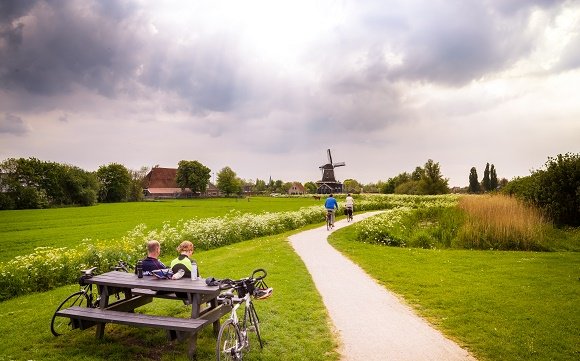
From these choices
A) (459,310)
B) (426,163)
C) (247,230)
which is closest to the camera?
(459,310)

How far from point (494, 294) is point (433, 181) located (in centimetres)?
5241

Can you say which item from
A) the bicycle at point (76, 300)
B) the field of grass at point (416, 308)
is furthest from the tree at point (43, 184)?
the bicycle at point (76, 300)

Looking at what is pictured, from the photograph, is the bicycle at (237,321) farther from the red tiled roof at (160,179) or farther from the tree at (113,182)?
the red tiled roof at (160,179)

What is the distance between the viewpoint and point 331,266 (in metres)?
13.0

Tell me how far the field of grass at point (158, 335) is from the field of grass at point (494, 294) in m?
2.64

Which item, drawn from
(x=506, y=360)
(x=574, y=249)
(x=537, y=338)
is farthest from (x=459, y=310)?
(x=574, y=249)

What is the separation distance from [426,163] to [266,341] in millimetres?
56460

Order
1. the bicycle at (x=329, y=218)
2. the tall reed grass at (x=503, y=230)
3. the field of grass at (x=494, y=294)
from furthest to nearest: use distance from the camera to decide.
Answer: the bicycle at (x=329, y=218) → the tall reed grass at (x=503, y=230) → the field of grass at (x=494, y=294)

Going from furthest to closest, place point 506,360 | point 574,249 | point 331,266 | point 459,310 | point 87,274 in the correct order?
1. point 574,249
2. point 331,266
3. point 459,310
4. point 87,274
5. point 506,360

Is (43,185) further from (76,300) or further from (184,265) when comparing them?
(184,265)

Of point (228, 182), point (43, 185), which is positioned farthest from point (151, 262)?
point (228, 182)

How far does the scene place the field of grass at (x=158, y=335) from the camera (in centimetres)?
622

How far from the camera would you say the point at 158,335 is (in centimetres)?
710

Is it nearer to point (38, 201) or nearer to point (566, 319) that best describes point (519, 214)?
point (566, 319)
